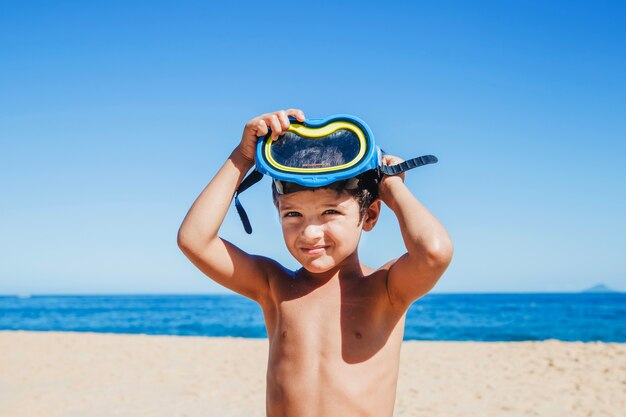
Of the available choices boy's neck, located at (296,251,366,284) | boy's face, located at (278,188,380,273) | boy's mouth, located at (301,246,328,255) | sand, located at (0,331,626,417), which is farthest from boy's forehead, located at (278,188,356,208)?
sand, located at (0,331,626,417)

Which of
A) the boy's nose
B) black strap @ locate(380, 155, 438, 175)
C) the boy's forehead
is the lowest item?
the boy's nose

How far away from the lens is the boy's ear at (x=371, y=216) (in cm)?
225

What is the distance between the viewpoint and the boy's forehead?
205cm

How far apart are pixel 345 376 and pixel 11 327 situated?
35833 millimetres

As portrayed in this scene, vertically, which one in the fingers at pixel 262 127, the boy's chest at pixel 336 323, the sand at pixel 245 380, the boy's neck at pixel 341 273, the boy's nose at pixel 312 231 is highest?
the fingers at pixel 262 127

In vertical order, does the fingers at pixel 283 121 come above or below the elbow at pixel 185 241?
above

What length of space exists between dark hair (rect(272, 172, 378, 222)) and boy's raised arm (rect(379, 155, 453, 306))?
48mm

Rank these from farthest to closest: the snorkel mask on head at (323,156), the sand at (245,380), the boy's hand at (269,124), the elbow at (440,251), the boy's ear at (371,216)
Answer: the sand at (245,380)
the boy's ear at (371,216)
the boy's hand at (269,124)
the snorkel mask on head at (323,156)
the elbow at (440,251)

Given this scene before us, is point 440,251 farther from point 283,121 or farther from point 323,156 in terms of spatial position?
point 283,121

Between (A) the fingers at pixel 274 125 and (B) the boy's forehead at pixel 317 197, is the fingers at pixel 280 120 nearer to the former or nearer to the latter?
(A) the fingers at pixel 274 125

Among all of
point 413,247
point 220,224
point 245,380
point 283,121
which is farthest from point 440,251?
point 245,380

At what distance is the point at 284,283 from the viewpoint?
228 cm

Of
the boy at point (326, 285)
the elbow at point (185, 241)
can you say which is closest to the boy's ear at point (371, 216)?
the boy at point (326, 285)

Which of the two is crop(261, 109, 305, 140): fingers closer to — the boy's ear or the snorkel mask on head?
the snorkel mask on head
